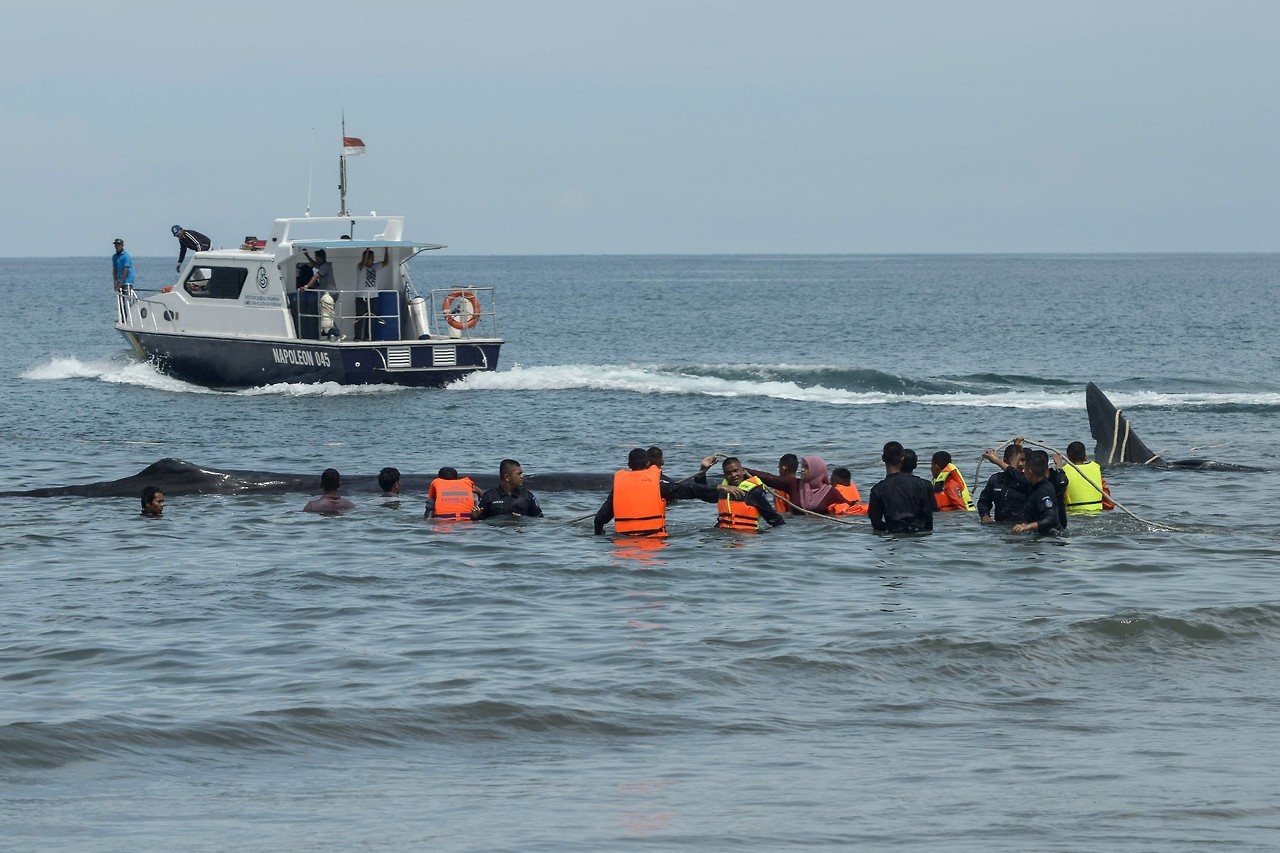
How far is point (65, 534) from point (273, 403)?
14597 mm

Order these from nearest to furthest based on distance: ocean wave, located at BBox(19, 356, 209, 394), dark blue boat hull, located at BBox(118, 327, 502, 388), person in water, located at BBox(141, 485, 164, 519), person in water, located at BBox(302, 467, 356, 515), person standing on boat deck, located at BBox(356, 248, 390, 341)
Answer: person in water, located at BBox(141, 485, 164, 519) < person in water, located at BBox(302, 467, 356, 515) < dark blue boat hull, located at BBox(118, 327, 502, 388) < person standing on boat deck, located at BBox(356, 248, 390, 341) < ocean wave, located at BBox(19, 356, 209, 394)

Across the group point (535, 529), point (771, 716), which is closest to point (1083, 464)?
point (535, 529)

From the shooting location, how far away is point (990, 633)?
12.5 m

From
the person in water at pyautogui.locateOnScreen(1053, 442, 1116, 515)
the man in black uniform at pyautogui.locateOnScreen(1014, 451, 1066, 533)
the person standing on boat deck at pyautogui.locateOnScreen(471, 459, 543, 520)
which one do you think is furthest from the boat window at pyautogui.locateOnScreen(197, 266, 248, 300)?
the man in black uniform at pyautogui.locateOnScreen(1014, 451, 1066, 533)

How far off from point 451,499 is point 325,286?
53.3ft

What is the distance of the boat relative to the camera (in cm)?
3219

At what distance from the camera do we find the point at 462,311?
33594 millimetres

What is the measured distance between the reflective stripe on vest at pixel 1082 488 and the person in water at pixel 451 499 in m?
6.76

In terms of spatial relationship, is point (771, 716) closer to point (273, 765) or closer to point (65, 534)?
point (273, 765)

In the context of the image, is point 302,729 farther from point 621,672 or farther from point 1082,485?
point 1082,485

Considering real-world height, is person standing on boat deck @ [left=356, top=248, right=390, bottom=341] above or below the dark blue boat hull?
above

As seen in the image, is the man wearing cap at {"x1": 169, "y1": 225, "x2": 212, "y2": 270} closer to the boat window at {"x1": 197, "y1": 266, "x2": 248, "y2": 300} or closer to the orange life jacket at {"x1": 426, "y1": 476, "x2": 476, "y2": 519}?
the boat window at {"x1": 197, "y1": 266, "x2": 248, "y2": 300}

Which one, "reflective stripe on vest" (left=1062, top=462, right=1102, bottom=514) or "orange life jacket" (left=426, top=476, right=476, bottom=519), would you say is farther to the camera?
"orange life jacket" (left=426, top=476, right=476, bottom=519)

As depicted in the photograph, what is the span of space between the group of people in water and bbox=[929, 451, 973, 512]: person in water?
1cm
